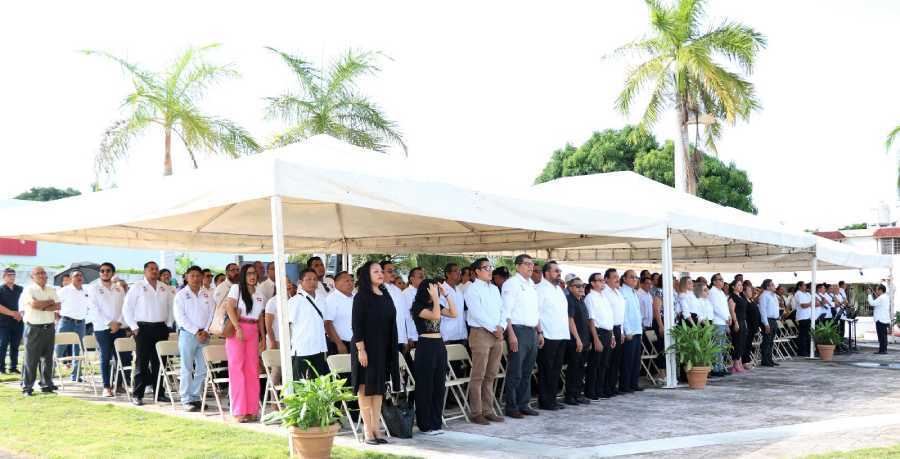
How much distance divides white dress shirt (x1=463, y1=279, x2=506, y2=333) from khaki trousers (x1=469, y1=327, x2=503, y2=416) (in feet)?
0.28

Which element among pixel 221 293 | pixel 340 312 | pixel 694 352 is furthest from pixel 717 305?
pixel 221 293

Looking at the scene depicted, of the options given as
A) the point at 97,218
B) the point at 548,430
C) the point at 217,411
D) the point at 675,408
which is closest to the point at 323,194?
the point at 97,218

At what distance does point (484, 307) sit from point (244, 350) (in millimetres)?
2643

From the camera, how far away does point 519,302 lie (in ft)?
30.2

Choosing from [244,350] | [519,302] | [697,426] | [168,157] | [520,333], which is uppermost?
[168,157]

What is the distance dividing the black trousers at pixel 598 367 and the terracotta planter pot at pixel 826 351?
26.8 feet

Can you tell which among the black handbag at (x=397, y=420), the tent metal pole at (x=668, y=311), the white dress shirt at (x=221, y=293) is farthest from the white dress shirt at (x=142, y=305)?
the tent metal pole at (x=668, y=311)

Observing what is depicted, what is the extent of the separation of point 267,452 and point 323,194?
222cm

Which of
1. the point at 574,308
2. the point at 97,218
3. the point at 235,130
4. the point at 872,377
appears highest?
→ the point at 235,130

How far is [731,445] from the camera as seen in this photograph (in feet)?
24.8

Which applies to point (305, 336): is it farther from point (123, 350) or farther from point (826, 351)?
point (826, 351)

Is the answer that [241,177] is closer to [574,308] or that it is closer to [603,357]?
[574,308]

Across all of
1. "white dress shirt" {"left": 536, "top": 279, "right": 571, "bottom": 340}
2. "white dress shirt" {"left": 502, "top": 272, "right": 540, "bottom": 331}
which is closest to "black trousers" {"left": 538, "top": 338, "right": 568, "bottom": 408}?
"white dress shirt" {"left": 536, "top": 279, "right": 571, "bottom": 340}

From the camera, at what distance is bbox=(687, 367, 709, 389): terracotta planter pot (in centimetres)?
1180
